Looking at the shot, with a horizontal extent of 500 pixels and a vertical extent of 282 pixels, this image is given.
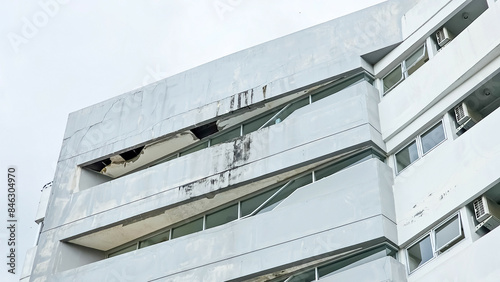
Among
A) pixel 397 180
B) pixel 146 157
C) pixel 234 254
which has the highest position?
pixel 146 157

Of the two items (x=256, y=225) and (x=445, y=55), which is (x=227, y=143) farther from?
(x=445, y=55)

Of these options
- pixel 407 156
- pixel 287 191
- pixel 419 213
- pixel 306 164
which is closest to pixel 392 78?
pixel 407 156

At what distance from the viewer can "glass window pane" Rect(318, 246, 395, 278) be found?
1341 centimetres

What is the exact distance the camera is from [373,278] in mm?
13000

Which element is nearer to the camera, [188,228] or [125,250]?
[188,228]

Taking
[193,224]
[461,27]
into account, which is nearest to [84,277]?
[193,224]

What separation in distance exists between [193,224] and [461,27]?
7039mm

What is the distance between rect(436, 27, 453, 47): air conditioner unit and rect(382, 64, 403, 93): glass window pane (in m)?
1.05

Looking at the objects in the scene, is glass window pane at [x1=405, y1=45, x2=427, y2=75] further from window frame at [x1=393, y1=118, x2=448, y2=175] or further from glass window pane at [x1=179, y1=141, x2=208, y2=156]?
glass window pane at [x1=179, y1=141, x2=208, y2=156]

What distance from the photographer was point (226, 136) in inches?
699

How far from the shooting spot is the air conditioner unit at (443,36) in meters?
15.0

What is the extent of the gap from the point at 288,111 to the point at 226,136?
1743 millimetres

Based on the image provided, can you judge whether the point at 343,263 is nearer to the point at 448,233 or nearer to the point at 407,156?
the point at 448,233

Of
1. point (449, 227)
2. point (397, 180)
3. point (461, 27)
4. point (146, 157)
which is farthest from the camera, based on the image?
point (146, 157)
